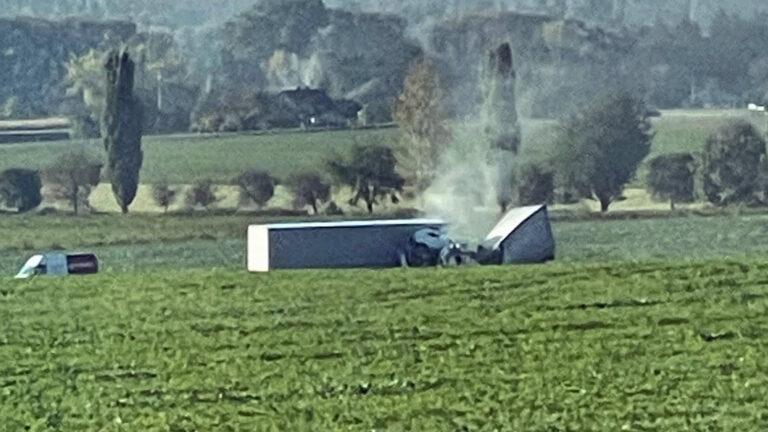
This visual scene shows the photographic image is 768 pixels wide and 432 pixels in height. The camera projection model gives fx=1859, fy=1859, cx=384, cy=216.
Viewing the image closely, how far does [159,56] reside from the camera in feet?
109

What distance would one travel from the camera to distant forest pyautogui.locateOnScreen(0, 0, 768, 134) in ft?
101

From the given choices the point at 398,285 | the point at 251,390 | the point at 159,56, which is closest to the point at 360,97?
the point at 159,56

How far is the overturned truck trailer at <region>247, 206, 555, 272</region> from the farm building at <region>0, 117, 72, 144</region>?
7694mm

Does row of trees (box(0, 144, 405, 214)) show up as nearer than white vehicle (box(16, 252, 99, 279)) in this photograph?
No

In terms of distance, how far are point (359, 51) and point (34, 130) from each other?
597 cm

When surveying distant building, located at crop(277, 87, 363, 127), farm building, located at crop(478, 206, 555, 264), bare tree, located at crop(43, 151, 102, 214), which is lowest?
farm building, located at crop(478, 206, 555, 264)

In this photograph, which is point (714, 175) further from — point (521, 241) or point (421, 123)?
point (521, 241)

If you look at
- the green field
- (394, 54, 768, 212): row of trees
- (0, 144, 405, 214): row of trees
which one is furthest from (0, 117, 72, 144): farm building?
(394, 54, 768, 212): row of trees

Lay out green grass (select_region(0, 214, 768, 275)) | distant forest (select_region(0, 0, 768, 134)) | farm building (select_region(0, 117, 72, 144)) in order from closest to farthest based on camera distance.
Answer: green grass (select_region(0, 214, 768, 275)) → farm building (select_region(0, 117, 72, 144)) → distant forest (select_region(0, 0, 768, 134))

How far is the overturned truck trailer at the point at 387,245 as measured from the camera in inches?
904

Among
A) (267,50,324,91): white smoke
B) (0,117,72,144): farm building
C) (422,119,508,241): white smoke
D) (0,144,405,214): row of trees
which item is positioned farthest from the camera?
(267,50,324,91): white smoke

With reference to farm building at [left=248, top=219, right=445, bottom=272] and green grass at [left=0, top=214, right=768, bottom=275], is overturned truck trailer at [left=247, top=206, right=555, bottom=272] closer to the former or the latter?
farm building at [left=248, top=219, right=445, bottom=272]

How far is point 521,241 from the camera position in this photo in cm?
2422

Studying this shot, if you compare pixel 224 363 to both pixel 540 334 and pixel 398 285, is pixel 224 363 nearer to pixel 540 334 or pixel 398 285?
pixel 540 334
